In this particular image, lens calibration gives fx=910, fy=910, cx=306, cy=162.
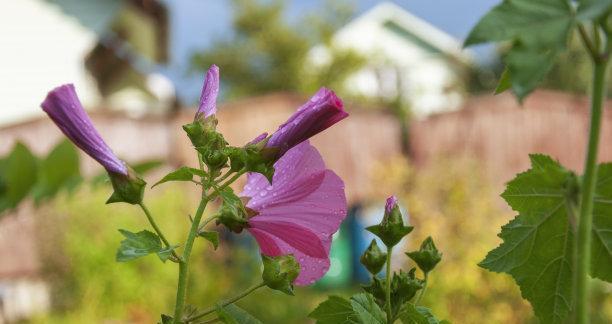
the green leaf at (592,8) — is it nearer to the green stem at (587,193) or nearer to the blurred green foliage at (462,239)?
the green stem at (587,193)

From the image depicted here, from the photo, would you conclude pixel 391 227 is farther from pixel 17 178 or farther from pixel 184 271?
pixel 17 178

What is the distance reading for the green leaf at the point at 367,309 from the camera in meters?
0.37

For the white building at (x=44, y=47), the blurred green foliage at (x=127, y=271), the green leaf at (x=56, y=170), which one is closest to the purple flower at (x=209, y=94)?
the green leaf at (x=56, y=170)

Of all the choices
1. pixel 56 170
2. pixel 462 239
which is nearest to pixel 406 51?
pixel 462 239

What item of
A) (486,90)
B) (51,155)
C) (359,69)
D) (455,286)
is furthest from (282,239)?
(486,90)

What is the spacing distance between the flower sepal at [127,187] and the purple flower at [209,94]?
4 cm

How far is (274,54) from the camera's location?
1994cm

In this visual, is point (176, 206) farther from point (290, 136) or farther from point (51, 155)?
point (290, 136)

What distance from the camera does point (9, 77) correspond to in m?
9.78

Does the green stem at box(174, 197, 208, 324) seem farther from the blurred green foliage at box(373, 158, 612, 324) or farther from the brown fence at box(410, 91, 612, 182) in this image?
the brown fence at box(410, 91, 612, 182)

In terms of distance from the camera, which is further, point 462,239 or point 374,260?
point 462,239

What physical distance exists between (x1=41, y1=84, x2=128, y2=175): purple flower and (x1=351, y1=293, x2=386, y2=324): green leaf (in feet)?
0.37

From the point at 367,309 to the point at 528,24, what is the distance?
17 centimetres

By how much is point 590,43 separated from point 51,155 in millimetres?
1087
